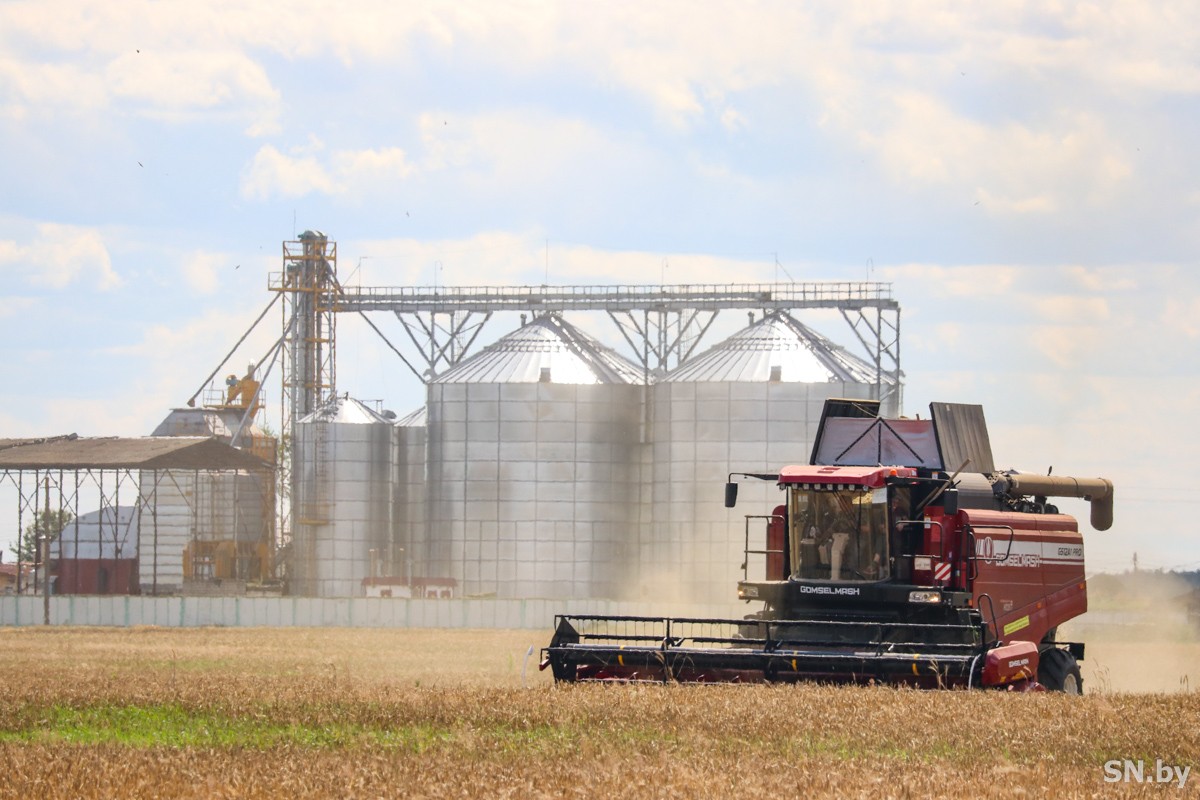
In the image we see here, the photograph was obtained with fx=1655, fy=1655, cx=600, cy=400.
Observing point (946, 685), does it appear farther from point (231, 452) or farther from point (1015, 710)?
point (231, 452)

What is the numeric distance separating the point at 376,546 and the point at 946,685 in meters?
65.2

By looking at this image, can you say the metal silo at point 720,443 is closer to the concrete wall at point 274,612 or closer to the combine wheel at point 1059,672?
the concrete wall at point 274,612

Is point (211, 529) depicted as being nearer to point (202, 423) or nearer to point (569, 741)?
point (202, 423)

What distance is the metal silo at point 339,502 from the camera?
83688 millimetres

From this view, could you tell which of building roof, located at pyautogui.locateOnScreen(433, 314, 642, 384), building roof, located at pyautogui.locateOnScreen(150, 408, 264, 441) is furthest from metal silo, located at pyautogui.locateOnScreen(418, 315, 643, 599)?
building roof, located at pyautogui.locateOnScreen(150, 408, 264, 441)

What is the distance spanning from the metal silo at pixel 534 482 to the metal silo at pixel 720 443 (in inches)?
77.3

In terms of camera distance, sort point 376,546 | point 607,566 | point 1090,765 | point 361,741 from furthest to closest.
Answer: point 376,546, point 607,566, point 361,741, point 1090,765

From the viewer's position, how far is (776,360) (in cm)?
7831

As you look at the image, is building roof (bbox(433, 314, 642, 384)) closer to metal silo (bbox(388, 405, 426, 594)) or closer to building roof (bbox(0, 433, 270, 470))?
metal silo (bbox(388, 405, 426, 594))

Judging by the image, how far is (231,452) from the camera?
280 feet

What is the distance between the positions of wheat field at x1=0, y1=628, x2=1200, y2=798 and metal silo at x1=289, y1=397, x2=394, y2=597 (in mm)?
59020

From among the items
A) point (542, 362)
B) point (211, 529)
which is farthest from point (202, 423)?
point (542, 362)

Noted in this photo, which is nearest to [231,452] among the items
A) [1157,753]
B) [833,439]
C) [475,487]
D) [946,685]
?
[475,487]

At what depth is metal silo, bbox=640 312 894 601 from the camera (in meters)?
75.8
